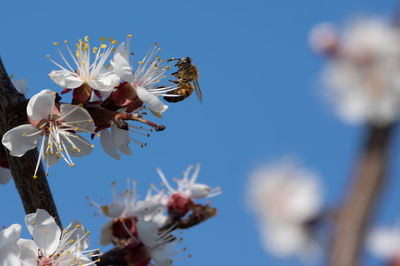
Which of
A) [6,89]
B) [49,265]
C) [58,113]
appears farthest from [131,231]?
[6,89]

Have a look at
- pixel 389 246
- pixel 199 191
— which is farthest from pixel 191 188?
pixel 389 246

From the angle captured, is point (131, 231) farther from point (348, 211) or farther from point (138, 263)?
point (348, 211)

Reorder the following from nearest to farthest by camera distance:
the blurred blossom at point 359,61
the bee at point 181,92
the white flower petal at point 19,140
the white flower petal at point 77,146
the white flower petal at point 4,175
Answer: the blurred blossom at point 359,61 < the white flower petal at point 19,140 < the white flower petal at point 77,146 < the white flower petal at point 4,175 < the bee at point 181,92

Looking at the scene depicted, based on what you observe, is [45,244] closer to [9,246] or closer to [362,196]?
[9,246]

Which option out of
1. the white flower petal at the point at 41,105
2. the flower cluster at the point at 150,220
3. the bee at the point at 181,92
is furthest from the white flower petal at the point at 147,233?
the white flower petal at the point at 41,105

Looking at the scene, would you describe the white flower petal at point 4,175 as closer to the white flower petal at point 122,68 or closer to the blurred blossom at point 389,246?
the white flower petal at point 122,68
